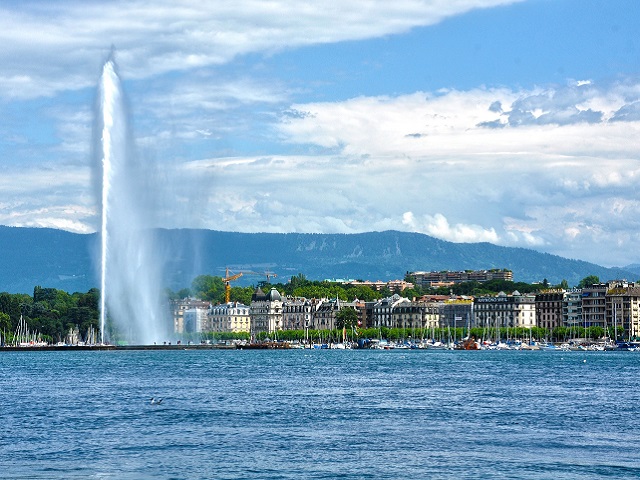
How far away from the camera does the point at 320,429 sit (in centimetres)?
3534

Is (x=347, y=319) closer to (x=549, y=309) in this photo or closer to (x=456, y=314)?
(x=456, y=314)

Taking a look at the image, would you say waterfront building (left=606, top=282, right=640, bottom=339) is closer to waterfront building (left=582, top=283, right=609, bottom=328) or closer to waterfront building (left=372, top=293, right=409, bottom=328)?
waterfront building (left=582, top=283, right=609, bottom=328)

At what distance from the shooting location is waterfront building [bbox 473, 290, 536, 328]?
17650 cm

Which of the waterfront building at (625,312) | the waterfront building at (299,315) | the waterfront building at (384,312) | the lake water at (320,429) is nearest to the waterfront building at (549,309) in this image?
the waterfront building at (625,312)

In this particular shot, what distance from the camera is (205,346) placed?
14350 cm

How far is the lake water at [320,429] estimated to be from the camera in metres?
27.8

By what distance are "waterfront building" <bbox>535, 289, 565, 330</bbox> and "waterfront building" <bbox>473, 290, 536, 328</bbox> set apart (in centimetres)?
112

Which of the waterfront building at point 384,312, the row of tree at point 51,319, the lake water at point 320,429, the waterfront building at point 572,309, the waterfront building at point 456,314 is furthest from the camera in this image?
the waterfront building at point 384,312

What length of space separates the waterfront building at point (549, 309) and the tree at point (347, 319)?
26.5 meters

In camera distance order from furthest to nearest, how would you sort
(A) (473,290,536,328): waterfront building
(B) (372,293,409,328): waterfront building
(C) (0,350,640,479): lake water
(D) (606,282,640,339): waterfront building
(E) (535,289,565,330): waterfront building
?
(B) (372,293,409,328): waterfront building < (A) (473,290,536,328): waterfront building < (E) (535,289,565,330): waterfront building < (D) (606,282,640,339): waterfront building < (C) (0,350,640,479): lake water

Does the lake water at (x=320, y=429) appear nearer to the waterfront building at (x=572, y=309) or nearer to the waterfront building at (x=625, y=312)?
the waterfront building at (x=625, y=312)

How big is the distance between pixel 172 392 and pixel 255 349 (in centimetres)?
9993

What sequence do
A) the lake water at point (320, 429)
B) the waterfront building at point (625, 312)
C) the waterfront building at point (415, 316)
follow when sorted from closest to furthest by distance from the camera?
the lake water at point (320, 429), the waterfront building at point (625, 312), the waterfront building at point (415, 316)

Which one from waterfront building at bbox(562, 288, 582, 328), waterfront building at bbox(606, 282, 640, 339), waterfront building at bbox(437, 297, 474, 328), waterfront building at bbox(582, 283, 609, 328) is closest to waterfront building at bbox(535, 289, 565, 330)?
waterfront building at bbox(562, 288, 582, 328)
